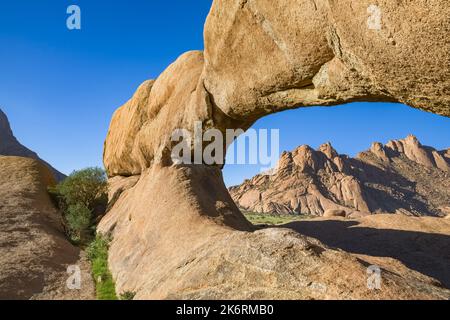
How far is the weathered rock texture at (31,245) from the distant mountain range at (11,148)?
2786 inches

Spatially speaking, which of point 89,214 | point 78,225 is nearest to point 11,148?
point 89,214

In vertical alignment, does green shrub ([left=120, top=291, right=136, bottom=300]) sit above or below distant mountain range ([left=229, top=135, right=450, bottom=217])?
below

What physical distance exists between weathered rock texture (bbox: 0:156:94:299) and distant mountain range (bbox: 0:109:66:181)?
70.8 m

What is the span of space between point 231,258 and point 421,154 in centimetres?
15422

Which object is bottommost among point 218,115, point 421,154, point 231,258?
point 231,258

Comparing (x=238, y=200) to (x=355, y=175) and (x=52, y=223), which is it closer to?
(x=355, y=175)

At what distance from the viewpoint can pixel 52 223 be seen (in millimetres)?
23516

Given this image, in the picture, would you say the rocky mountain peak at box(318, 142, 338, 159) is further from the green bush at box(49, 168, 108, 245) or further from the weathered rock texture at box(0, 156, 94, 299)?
the weathered rock texture at box(0, 156, 94, 299)

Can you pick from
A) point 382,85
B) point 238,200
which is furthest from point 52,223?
point 238,200

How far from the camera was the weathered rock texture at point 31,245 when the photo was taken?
13.7 m

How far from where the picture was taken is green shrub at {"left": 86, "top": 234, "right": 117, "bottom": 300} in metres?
13.6

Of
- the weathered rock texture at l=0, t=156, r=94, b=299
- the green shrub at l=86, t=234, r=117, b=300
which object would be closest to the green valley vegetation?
the green shrub at l=86, t=234, r=117, b=300

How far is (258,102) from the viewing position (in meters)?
16.2

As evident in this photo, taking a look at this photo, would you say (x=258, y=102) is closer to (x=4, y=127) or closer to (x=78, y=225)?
(x=78, y=225)
